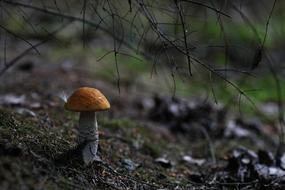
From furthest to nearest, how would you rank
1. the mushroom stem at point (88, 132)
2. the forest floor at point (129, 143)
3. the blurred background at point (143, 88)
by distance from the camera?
the blurred background at point (143, 88) → the mushroom stem at point (88, 132) → the forest floor at point (129, 143)

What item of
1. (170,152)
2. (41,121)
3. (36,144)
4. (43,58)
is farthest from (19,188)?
(43,58)

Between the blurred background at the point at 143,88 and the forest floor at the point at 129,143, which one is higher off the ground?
the blurred background at the point at 143,88

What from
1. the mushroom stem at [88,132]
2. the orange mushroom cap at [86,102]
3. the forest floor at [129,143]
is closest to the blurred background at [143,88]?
the forest floor at [129,143]

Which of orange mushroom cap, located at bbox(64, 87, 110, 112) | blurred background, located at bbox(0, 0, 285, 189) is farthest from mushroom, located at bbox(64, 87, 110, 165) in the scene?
blurred background, located at bbox(0, 0, 285, 189)

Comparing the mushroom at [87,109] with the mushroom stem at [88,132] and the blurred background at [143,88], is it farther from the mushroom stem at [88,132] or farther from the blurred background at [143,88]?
the blurred background at [143,88]

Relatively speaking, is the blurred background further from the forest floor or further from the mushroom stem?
the mushroom stem

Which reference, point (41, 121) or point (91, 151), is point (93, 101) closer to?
point (91, 151)

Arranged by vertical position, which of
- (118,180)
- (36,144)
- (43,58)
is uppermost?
(43,58)

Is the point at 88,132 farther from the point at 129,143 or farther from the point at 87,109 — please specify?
the point at 129,143
